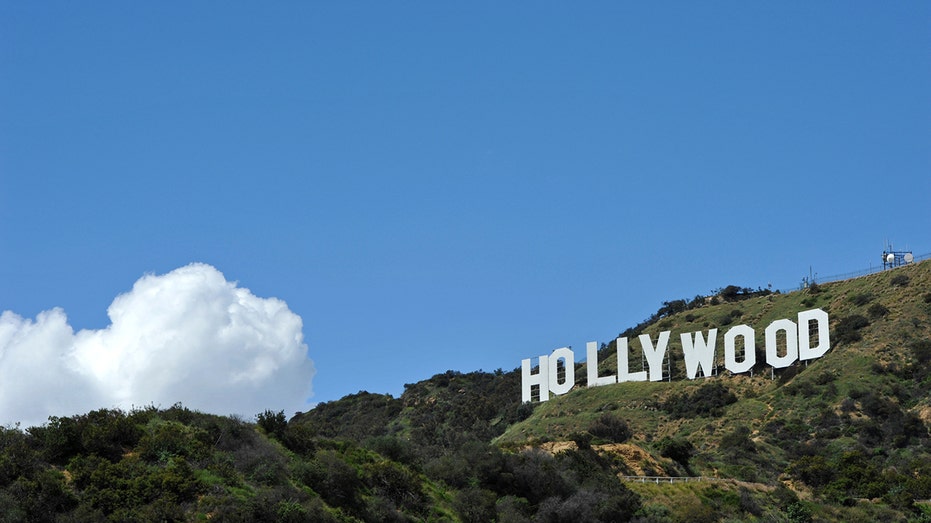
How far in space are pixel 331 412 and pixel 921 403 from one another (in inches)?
2459

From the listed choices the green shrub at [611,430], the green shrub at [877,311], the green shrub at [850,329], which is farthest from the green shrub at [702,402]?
the green shrub at [877,311]

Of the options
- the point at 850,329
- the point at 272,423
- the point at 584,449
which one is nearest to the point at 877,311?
the point at 850,329

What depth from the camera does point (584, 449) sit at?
5750 centimetres

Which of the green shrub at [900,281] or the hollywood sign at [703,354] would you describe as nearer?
the hollywood sign at [703,354]

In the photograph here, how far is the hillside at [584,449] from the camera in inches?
1412

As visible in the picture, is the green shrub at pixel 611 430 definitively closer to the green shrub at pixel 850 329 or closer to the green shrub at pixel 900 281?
the green shrub at pixel 850 329

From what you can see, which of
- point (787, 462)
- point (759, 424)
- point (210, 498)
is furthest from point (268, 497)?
point (759, 424)

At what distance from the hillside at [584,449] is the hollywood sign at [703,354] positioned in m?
1.53

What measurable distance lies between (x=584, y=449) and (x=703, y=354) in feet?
106

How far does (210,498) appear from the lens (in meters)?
35.4

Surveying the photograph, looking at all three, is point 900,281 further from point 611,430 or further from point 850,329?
point 611,430

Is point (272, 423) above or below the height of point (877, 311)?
below

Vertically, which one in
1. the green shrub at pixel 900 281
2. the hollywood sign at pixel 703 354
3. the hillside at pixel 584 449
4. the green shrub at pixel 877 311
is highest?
the green shrub at pixel 900 281

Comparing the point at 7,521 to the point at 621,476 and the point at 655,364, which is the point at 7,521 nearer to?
the point at 621,476
